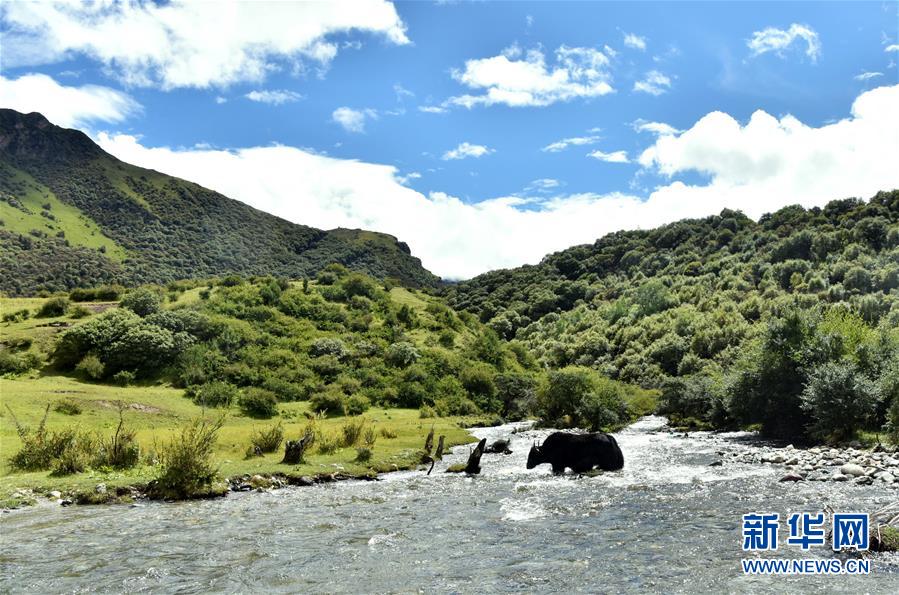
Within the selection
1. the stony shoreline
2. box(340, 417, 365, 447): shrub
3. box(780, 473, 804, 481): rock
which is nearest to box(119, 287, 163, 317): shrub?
box(340, 417, 365, 447): shrub

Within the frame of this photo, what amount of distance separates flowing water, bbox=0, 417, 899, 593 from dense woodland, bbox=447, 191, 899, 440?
645 inches

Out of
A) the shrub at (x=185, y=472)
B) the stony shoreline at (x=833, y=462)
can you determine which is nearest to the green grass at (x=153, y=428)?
the shrub at (x=185, y=472)

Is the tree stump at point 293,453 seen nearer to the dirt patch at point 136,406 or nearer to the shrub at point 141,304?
the dirt patch at point 136,406

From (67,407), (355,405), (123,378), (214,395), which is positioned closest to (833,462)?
(355,405)

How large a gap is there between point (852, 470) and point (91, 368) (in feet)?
243

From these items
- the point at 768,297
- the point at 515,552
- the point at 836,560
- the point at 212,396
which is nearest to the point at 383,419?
the point at 212,396

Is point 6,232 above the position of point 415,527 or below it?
above

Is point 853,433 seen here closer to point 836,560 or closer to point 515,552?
point 836,560

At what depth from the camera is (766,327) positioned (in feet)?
168

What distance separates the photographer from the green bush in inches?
2458

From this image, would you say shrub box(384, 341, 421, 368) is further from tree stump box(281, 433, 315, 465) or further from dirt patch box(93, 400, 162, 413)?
Answer: tree stump box(281, 433, 315, 465)

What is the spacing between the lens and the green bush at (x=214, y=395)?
62.4 meters

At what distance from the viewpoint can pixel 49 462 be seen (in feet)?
98.8

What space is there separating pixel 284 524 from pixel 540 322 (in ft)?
547
